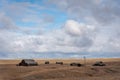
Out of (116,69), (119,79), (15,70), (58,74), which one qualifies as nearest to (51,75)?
(58,74)

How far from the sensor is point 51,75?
236ft

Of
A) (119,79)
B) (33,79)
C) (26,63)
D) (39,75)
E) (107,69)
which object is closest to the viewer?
(119,79)

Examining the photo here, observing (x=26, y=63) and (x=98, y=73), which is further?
(x=26, y=63)

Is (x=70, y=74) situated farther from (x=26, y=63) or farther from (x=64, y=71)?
(x=26, y=63)

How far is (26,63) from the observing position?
99000 millimetres

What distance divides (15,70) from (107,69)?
27236mm

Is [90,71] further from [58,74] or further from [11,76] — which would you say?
[11,76]

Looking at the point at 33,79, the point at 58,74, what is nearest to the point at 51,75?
the point at 58,74

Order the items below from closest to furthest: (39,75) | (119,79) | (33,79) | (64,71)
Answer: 1. (119,79)
2. (33,79)
3. (39,75)
4. (64,71)

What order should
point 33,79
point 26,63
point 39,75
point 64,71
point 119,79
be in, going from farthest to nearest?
point 26,63, point 64,71, point 39,75, point 33,79, point 119,79

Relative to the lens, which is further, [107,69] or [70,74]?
[107,69]

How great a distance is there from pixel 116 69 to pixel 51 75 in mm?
25158

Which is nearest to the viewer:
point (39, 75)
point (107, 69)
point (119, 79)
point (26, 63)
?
point (119, 79)

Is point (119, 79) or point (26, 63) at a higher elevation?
point (26, 63)
